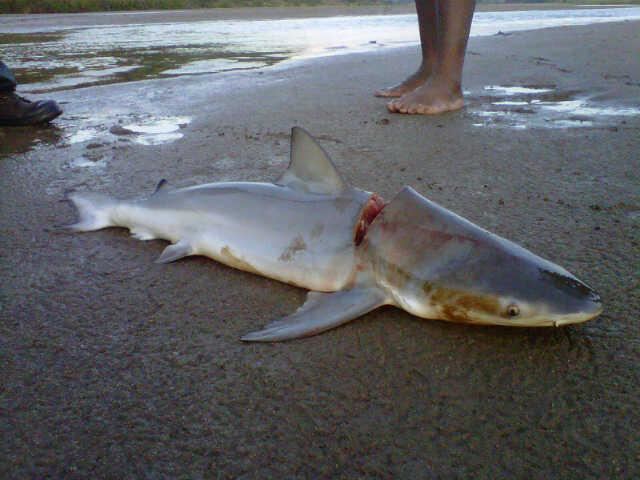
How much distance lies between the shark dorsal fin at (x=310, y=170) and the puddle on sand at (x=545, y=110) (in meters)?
2.33

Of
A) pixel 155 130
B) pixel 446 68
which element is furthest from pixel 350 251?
pixel 446 68

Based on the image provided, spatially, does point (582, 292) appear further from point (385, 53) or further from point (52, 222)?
point (385, 53)

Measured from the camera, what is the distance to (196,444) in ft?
3.72

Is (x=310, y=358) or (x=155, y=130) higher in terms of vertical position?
(x=155, y=130)

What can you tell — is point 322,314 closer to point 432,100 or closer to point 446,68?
point 432,100

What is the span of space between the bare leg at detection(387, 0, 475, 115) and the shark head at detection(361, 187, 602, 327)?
2.82m

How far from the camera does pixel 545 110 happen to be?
420cm

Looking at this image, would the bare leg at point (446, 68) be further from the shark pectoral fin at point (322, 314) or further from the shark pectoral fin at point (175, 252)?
the shark pectoral fin at point (322, 314)

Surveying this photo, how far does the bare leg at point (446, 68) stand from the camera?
413 centimetres

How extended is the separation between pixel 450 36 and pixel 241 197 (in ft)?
10.1

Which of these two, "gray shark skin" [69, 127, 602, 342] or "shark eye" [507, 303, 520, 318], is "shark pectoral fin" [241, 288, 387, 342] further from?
"shark eye" [507, 303, 520, 318]

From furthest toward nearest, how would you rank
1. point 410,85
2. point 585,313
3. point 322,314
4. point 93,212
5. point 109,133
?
1. point 410,85
2. point 109,133
3. point 93,212
4. point 322,314
5. point 585,313

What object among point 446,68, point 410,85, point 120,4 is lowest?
point 410,85

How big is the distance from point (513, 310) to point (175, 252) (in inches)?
51.9
